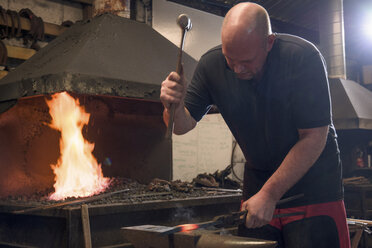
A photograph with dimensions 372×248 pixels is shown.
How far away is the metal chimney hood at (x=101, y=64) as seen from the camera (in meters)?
3.04

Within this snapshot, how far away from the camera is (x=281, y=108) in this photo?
5.33 ft

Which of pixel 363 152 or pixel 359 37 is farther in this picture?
pixel 359 37

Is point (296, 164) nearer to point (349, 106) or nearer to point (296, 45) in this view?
point (296, 45)

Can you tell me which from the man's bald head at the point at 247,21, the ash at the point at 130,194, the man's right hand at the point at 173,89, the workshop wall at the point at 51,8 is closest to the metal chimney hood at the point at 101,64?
the workshop wall at the point at 51,8

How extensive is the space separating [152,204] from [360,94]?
414 cm

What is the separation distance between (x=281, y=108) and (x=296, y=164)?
9.7 inches

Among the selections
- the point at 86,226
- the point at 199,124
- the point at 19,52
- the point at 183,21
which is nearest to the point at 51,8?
the point at 19,52

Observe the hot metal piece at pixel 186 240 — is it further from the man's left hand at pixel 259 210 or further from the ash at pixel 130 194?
the ash at pixel 130 194

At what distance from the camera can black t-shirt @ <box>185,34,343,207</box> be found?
1553 millimetres

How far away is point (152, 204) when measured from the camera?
8.80 ft

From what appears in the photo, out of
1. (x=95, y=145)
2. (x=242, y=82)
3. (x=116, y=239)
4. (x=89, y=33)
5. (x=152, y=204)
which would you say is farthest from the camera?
(x=95, y=145)

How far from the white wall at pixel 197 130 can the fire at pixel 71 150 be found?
1.86 metres

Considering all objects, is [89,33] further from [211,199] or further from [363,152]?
[363,152]

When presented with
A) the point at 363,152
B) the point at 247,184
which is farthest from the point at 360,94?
the point at 247,184
